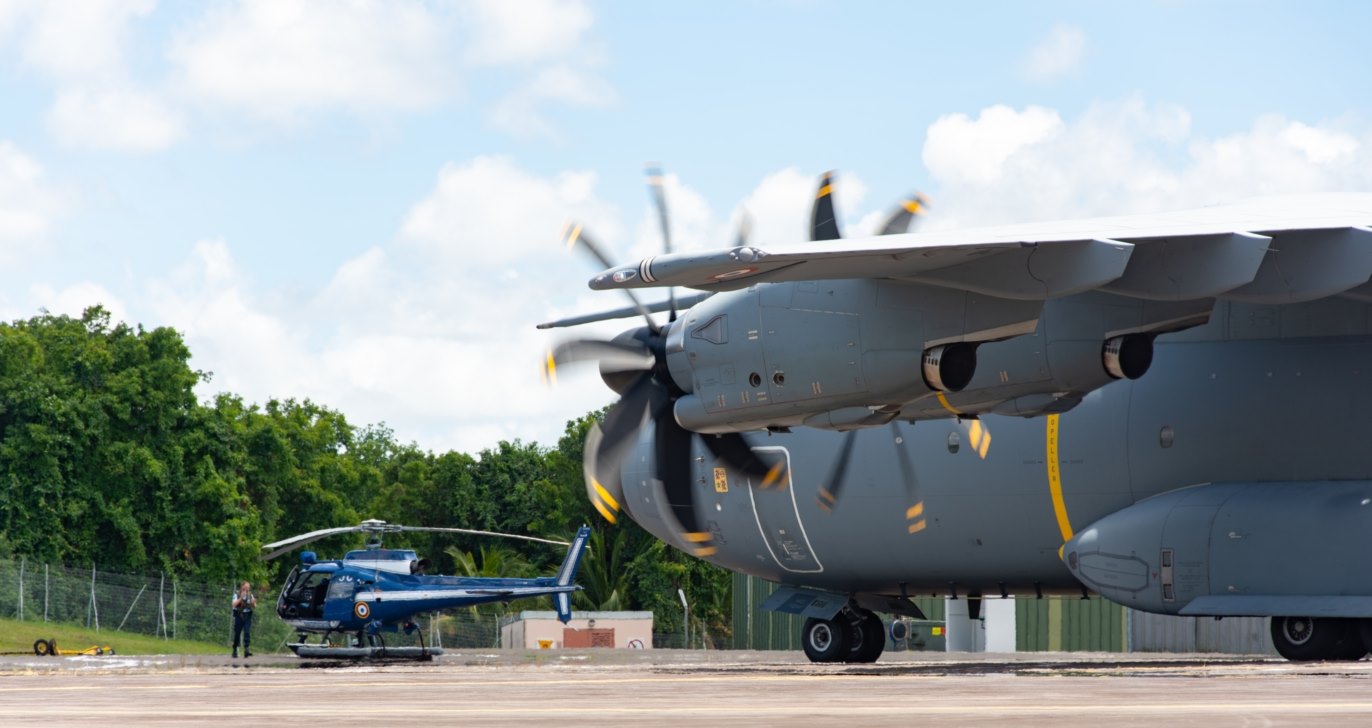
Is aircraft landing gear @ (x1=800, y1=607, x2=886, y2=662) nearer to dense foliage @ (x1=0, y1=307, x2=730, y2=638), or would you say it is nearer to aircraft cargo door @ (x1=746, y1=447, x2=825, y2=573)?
aircraft cargo door @ (x1=746, y1=447, x2=825, y2=573)

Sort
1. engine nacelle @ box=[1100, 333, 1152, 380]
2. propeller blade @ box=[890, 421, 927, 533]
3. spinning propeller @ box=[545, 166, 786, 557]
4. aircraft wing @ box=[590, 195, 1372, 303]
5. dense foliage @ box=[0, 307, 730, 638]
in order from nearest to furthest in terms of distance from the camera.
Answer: aircraft wing @ box=[590, 195, 1372, 303]
engine nacelle @ box=[1100, 333, 1152, 380]
spinning propeller @ box=[545, 166, 786, 557]
propeller blade @ box=[890, 421, 927, 533]
dense foliage @ box=[0, 307, 730, 638]

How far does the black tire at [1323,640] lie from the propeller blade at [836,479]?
251 inches

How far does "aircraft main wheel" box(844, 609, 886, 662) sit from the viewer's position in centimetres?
2727

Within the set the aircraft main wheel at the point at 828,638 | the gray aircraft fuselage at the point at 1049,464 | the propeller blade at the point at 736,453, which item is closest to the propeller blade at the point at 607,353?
the propeller blade at the point at 736,453

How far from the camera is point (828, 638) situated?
90.0 feet

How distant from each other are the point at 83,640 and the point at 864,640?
28.8m

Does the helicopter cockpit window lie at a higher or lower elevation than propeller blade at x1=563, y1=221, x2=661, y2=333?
lower

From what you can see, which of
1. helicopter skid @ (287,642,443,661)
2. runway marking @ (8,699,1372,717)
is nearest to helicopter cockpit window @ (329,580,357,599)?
helicopter skid @ (287,642,443,661)

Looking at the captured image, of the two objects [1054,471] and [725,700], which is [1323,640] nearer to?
[1054,471]

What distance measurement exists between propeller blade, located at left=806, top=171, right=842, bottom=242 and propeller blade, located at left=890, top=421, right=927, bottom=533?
4.82 meters

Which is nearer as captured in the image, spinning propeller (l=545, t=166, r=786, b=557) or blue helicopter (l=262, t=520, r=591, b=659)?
→ spinning propeller (l=545, t=166, r=786, b=557)

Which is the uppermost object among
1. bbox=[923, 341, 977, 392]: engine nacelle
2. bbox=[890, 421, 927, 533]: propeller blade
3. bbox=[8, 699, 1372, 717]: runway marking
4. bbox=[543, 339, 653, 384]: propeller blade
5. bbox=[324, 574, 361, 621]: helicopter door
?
bbox=[543, 339, 653, 384]: propeller blade

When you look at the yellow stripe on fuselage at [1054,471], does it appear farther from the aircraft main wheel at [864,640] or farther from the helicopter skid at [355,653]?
the helicopter skid at [355,653]

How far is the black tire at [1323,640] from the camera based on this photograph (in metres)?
21.0
